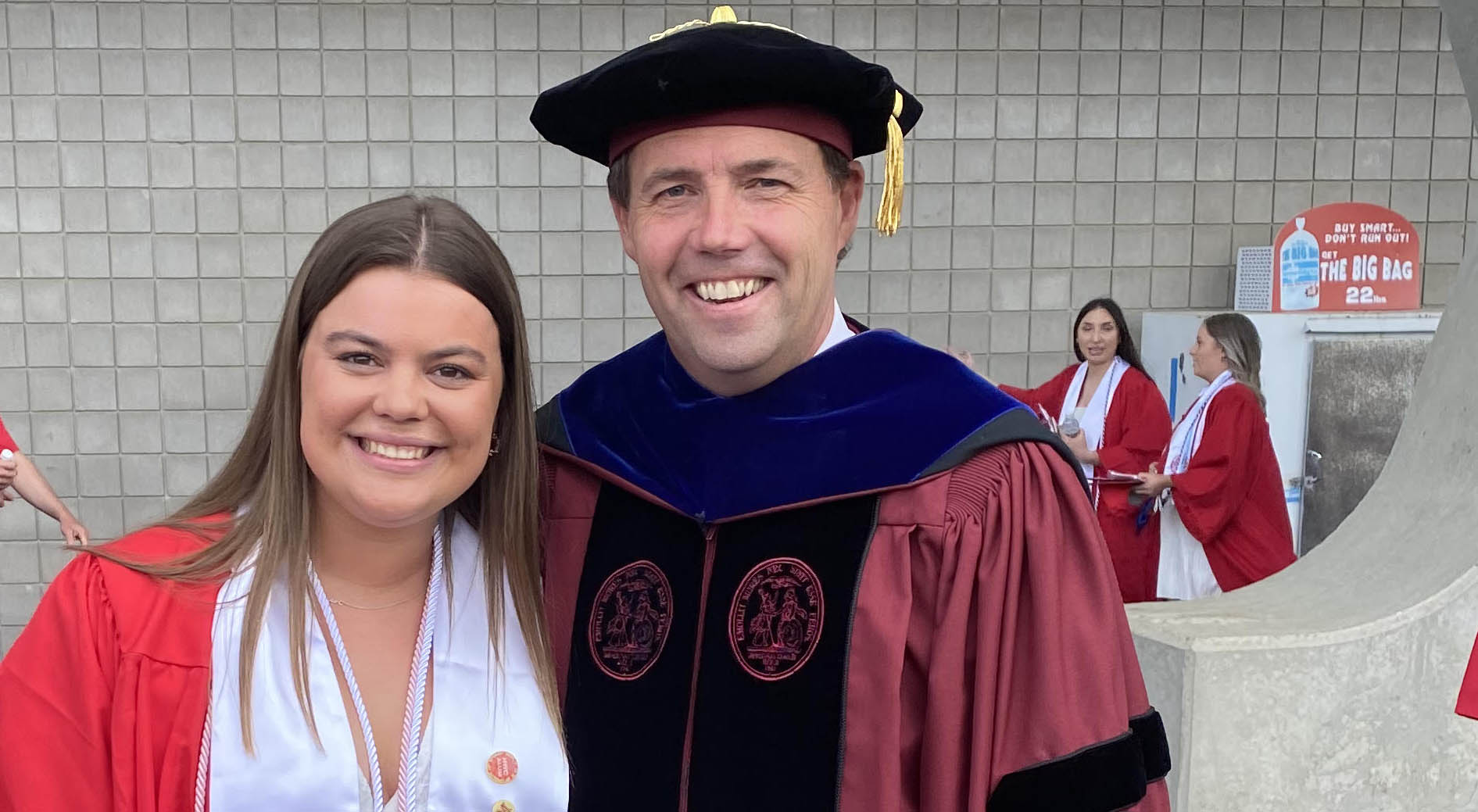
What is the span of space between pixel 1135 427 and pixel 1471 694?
10.8 feet

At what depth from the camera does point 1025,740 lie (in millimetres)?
1714

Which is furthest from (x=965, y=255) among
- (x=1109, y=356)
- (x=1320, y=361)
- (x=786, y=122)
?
(x=786, y=122)

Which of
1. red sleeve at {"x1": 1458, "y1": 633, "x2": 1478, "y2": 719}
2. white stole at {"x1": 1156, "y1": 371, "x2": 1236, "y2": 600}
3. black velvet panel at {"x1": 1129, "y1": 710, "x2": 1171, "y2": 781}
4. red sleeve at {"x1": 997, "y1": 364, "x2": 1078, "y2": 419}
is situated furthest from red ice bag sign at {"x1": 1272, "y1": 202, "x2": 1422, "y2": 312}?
black velvet panel at {"x1": 1129, "y1": 710, "x2": 1171, "y2": 781}

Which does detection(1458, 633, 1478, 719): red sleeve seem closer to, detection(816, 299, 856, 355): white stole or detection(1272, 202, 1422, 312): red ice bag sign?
detection(816, 299, 856, 355): white stole

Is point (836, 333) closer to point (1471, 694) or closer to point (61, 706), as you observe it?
point (61, 706)

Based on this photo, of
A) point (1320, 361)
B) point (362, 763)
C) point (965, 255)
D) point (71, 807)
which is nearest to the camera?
point (71, 807)

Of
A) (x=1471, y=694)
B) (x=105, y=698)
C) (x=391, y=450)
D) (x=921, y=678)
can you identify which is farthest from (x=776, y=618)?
(x=1471, y=694)

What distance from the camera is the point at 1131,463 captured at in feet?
18.0

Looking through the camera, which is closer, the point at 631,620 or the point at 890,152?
the point at 631,620

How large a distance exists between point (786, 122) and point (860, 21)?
427 cm

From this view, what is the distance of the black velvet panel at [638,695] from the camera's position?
1.88 meters

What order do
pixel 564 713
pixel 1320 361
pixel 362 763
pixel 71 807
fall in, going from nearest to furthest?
pixel 71 807 → pixel 362 763 → pixel 564 713 → pixel 1320 361

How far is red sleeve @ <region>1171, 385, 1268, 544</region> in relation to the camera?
4.99 m

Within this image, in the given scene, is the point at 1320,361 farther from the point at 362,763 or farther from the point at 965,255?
the point at 362,763
